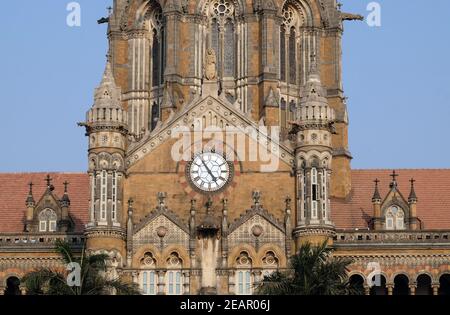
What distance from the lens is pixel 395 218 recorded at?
284 feet

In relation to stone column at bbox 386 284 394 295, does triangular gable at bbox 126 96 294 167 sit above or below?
above

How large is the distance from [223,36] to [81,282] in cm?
2860

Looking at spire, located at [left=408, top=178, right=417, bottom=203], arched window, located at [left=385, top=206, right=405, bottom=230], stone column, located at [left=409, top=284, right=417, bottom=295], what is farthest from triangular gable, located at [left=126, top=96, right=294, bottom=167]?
stone column, located at [left=409, top=284, right=417, bottom=295]

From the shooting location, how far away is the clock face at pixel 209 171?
83.0 metres

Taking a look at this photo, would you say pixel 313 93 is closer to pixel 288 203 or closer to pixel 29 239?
pixel 288 203

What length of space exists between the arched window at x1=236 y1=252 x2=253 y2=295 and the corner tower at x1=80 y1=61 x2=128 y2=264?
645 cm

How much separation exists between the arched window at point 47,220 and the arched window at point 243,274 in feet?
41.3

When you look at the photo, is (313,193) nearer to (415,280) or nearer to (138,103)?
(415,280)

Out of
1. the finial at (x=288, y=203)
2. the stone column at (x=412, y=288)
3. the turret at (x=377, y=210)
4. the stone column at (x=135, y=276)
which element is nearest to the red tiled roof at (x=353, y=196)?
the turret at (x=377, y=210)

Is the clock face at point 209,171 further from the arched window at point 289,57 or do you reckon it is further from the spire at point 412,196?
the spire at point 412,196

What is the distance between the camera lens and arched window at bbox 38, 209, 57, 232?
8762 cm

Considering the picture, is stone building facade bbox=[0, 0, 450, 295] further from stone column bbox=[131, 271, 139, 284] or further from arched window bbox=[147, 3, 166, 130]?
arched window bbox=[147, 3, 166, 130]
